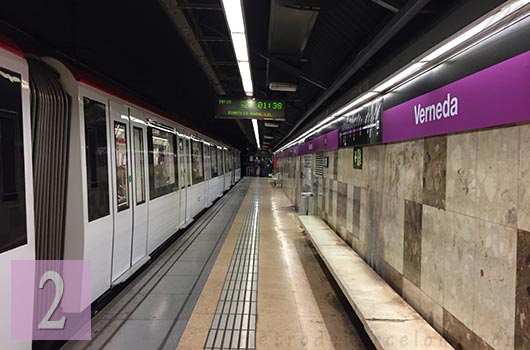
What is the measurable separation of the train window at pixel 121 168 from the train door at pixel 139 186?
188 mm

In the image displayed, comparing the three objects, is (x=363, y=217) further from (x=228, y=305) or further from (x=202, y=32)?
(x=202, y=32)

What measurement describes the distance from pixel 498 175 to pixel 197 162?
7.05 meters

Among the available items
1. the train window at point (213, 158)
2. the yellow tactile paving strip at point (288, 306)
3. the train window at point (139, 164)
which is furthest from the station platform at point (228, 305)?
the train window at point (213, 158)

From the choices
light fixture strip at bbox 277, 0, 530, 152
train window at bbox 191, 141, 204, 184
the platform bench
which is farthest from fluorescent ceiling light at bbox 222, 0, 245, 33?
train window at bbox 191, 141, 204, 184

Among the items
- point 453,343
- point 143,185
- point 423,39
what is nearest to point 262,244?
point 143,185

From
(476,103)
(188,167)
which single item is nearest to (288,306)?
(476,103)

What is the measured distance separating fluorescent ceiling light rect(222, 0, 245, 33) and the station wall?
178 centimetres

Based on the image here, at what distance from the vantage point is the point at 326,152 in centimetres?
619

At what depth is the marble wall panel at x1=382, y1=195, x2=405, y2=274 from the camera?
282 cm

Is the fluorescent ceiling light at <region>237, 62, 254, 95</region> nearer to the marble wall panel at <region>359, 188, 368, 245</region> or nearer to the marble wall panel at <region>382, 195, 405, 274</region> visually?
the marble wall panel at <region>359, 188, 368, 245</region>

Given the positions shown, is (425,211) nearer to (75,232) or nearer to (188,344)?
(188,344)

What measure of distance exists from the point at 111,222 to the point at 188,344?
139 cm

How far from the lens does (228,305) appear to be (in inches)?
128

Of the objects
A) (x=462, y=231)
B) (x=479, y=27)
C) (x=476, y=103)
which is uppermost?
(x=479, y=27)
